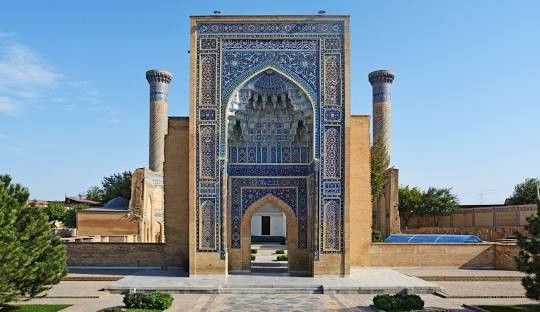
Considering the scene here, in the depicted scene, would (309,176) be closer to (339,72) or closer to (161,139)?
(339,72)

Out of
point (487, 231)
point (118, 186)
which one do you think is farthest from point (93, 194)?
point (487, 231)

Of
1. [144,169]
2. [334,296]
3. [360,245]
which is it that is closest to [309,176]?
[360,245]

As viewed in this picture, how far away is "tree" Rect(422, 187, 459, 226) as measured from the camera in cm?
3166

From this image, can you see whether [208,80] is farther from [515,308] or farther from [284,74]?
[515,308]

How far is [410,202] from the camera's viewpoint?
105 ft

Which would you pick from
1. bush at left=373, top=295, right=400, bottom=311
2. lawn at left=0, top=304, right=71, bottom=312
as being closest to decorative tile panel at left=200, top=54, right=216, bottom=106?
lawn at left=0, top=304, right=71, bottom=312

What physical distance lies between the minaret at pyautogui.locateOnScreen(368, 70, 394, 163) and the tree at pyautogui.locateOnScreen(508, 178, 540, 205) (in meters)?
10.5

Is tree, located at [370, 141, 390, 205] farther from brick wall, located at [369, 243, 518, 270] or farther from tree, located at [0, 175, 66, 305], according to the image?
tree, located at [0, 175, 66, 305]

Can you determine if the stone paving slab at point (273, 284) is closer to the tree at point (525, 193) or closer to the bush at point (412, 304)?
the bush at point (412, 304)

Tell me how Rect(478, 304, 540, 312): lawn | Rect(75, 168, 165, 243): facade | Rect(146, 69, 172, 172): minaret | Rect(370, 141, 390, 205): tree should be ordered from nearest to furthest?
Rect(478, 304, 540, 312): lawn < Rect(75, 168, 165, 243): facade < Rect(370, 141, 390, 205): tree < Rect(146, 69, 172, 172): minaret

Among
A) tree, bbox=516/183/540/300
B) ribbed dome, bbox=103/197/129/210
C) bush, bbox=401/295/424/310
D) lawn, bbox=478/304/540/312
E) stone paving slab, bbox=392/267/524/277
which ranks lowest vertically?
lawn, bbox=478/304/540/312

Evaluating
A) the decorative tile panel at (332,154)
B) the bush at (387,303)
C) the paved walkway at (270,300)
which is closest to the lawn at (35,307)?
the paved walkway at (270,300)

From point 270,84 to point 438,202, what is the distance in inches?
843

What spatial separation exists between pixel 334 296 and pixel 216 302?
7.49ft
